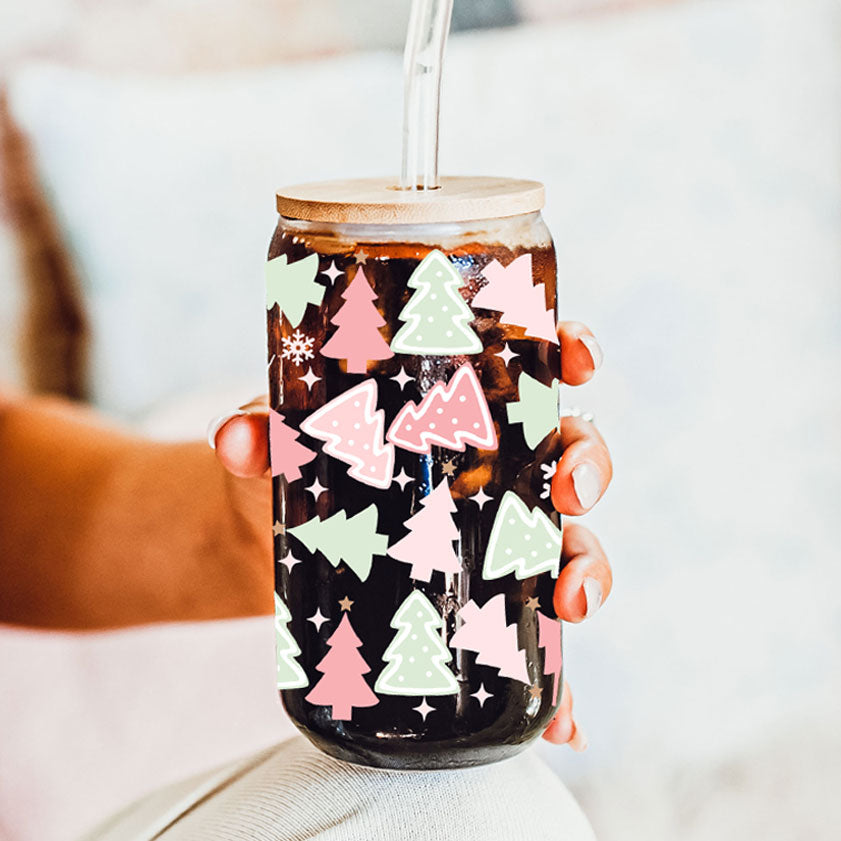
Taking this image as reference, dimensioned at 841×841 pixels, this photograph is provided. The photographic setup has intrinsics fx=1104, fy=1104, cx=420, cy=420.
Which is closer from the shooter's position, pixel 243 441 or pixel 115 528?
pixel 243 441

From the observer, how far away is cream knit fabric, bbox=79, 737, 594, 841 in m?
0.52

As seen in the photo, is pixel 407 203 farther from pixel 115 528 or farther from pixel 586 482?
pixel 115 528

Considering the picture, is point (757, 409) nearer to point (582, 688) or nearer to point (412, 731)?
point (582, 688)

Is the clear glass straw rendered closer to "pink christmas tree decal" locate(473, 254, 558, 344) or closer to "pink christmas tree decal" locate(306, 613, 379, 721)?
"pink christmas tree decal" locate(473, 254, 558, 344)

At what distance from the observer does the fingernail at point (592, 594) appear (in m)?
0.52

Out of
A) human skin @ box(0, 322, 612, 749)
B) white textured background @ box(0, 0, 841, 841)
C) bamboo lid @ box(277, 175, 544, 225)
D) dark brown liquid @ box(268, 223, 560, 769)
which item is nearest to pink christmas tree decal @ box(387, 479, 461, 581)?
dark brown liquid @ box(268, 223, 560, 769)

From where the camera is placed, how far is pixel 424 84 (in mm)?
478

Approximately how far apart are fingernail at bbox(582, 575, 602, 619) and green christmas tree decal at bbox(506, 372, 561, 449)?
90 mm

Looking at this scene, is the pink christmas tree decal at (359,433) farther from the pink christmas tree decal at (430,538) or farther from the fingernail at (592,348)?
the fingernail at (592,348)

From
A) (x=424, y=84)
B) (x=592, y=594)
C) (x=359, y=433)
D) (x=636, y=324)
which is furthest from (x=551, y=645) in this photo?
(x=636, y=324)

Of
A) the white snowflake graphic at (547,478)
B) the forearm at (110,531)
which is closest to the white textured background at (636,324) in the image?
the forearm at (110,531)

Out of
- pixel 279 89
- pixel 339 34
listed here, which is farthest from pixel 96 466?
pixel 339 34

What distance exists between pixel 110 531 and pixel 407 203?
1.83 ft

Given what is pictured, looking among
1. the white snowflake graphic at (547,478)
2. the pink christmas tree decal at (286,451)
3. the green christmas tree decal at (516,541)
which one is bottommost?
the green christmas tree decal at (516,541)
